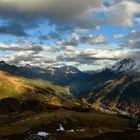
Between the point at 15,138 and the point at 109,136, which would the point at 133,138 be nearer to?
the point at 109,136

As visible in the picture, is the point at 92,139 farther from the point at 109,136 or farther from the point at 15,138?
the point at 15,138

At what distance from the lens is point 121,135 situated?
122438 mm

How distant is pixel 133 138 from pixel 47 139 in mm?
34480

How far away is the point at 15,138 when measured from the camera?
148 meters

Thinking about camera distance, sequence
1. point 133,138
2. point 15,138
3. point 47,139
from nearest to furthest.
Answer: point 47,139, point 133,138, point 15,138

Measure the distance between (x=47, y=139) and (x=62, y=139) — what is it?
26.6 metres

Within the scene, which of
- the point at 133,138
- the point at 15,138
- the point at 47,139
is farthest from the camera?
the point at 15,138

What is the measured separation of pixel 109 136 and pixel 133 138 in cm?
816

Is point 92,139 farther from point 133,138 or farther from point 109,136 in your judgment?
point 133,138

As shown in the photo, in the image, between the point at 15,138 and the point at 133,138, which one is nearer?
the point at 133,138

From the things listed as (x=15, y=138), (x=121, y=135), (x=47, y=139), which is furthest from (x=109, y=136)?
(x=15, y=138)

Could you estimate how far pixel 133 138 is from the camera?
121 meters

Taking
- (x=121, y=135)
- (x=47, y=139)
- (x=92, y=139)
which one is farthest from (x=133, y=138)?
(x=47, y=139)

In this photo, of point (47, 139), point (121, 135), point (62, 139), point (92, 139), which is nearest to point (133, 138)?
point (121, 135)
